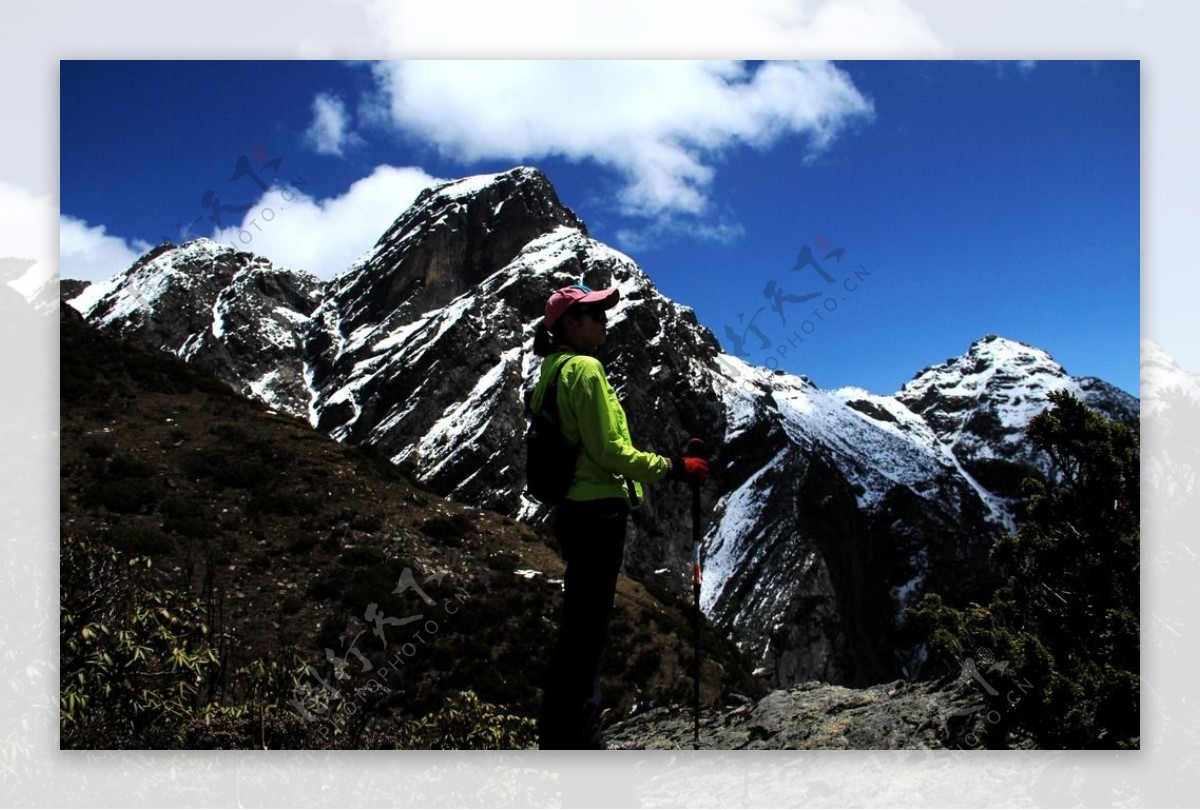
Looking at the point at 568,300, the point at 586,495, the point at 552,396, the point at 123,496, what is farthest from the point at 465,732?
the point at 123,496

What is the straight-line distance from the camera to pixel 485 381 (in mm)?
65562

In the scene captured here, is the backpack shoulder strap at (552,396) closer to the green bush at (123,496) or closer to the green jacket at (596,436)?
the green jacket at (596,436)

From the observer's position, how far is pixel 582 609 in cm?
399

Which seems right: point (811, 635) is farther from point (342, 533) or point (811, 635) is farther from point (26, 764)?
point (26, 764)

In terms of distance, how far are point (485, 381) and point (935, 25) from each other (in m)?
59.7

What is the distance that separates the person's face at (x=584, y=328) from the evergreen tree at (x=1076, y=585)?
132 inches

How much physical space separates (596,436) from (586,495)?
257 millimetres

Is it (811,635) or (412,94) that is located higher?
(412,94)

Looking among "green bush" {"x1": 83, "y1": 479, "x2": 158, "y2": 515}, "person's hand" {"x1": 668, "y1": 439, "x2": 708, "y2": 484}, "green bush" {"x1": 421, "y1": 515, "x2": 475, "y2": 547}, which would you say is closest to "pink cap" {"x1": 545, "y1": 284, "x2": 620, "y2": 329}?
"person's hand" {"x1": 668, "y1": 439, "x2": 708, "y2": 484}

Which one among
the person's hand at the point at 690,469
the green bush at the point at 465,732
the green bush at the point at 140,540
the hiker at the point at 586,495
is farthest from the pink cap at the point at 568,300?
the green bush at the point at 140,540

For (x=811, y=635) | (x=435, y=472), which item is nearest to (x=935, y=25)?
(x=435, y=472)

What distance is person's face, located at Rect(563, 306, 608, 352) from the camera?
4137 millimetres

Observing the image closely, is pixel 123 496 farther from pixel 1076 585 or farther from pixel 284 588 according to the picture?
pixel 1076 585

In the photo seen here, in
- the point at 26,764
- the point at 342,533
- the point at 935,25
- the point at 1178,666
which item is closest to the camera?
the point at 26,764
